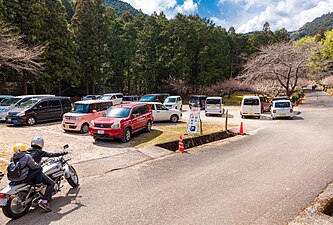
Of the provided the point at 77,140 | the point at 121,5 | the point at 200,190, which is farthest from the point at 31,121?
the point at 121,5

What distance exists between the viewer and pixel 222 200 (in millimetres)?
5277

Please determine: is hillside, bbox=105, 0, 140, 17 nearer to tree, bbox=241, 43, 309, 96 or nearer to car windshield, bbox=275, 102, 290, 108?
tree, bbox=241, 43, 309, 96

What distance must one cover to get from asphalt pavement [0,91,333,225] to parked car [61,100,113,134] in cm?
518

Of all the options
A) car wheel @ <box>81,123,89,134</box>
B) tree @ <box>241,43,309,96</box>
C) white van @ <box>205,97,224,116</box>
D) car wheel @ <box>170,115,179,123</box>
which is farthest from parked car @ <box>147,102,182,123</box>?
tree @ <box>241,43,309,96</box>

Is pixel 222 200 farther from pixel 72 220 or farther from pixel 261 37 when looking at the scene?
pixel 261 37

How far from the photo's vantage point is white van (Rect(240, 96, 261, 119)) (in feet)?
66.9

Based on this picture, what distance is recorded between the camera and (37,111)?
15.0 m

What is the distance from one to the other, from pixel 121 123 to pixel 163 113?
6.34 meters

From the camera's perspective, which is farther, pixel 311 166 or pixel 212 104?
pixel 212 104

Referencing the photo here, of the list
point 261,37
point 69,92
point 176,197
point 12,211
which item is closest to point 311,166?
point 176,197

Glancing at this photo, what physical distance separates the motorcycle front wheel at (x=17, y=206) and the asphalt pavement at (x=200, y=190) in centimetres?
14

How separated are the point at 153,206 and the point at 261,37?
67.4 m

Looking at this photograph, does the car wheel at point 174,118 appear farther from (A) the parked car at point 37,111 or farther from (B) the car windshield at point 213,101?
(A) the parked car at point 37,111

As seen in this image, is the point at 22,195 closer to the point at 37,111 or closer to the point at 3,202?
the point at 3,202
